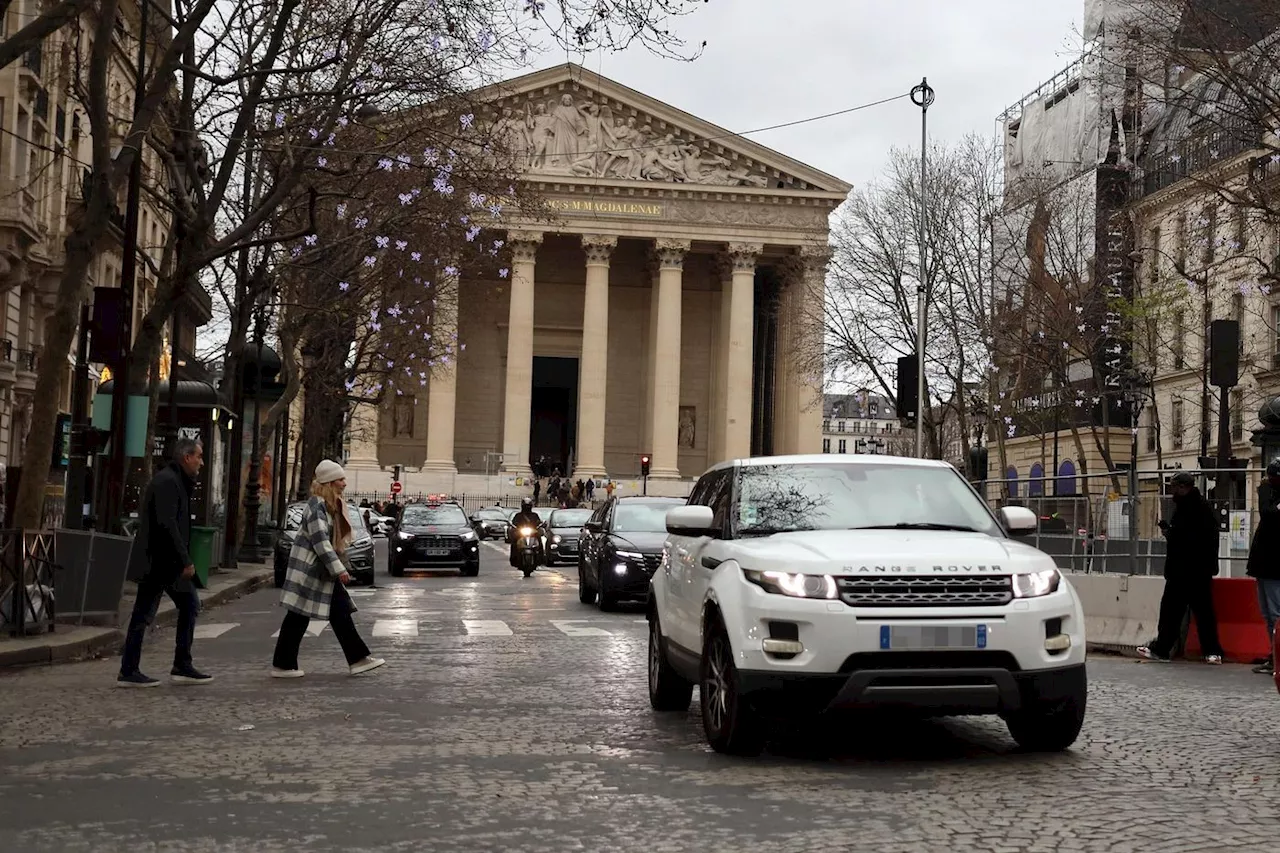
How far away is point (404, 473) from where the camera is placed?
77.2 metres

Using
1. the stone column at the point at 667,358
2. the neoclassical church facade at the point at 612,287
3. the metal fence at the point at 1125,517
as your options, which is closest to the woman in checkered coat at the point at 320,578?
the metal fence at the point at 1125,517

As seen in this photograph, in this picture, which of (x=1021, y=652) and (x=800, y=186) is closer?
(x=1021, y=652)

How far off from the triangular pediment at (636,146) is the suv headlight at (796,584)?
67338 mm

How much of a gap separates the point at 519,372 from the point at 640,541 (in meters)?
55.8

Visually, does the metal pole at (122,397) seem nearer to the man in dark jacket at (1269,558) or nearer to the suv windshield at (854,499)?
the suv windshield at (854,499)

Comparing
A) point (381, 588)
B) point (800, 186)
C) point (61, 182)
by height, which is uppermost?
point (800, 186)

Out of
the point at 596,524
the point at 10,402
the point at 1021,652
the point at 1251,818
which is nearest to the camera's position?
the point at 1251,818

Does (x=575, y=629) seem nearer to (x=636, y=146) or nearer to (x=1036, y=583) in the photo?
(x=1036, y=583)

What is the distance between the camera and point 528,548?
35125mm

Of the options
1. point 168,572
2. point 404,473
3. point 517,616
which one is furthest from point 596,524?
point 404,473

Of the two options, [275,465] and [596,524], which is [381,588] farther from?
[275,465]

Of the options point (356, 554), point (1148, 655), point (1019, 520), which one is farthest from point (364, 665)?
point (356, 554)

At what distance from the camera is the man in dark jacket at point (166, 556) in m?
12.4

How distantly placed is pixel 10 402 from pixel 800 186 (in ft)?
149
